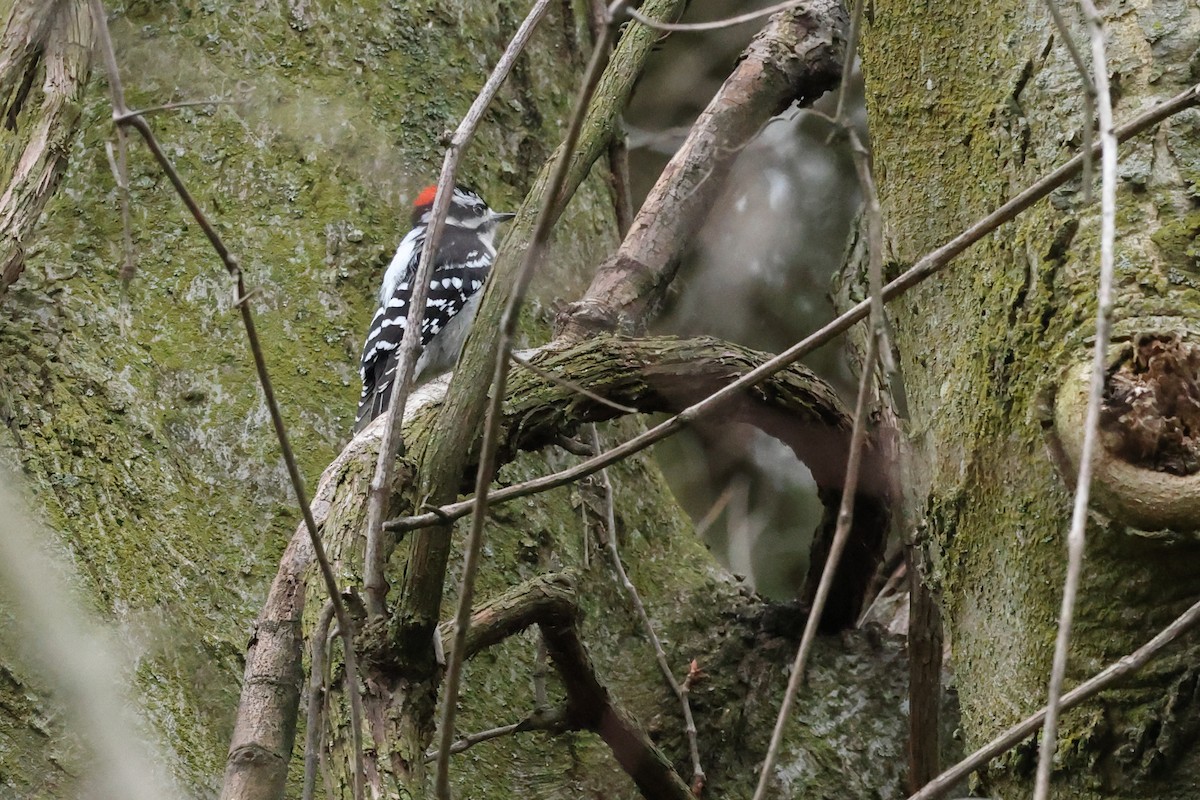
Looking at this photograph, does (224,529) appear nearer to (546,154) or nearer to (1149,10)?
(546,154)

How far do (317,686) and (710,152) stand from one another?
6.94 ft

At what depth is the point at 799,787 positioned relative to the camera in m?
2.94

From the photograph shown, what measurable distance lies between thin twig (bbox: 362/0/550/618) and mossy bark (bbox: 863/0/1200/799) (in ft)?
2.62

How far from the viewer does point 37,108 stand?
2184 mm

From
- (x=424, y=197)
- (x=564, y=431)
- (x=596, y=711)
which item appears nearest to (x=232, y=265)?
(x=564, y=431)

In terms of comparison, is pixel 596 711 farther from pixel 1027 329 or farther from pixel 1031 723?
pixel 1031 723

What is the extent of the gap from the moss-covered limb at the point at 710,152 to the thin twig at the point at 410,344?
1.15m

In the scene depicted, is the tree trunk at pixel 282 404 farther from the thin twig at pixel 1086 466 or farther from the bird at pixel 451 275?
the thin twig at pixel 1086 466

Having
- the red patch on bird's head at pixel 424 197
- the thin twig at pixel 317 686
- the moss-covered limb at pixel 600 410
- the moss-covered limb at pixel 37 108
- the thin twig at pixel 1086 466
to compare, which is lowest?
the thin twig at pixel 1086 466

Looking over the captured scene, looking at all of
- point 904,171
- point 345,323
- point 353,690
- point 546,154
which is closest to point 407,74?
point 546,154

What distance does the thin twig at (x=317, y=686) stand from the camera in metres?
1.56

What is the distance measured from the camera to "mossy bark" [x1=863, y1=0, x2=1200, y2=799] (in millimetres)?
1584

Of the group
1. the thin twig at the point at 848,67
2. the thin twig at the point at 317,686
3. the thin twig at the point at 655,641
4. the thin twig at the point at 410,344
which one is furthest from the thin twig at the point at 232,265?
the thin twig at the point at 655,641

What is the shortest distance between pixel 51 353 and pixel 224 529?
617 mm
